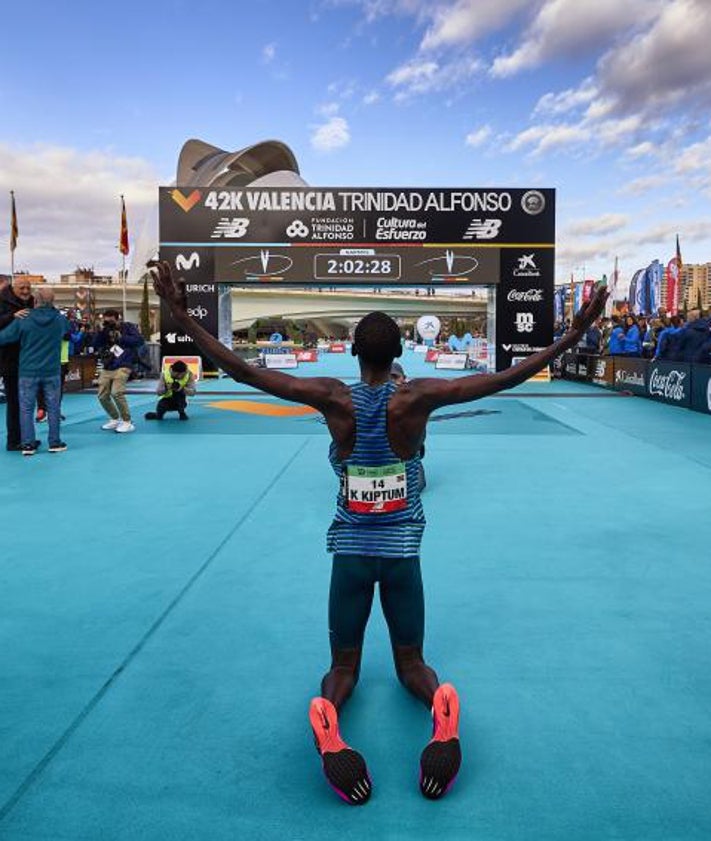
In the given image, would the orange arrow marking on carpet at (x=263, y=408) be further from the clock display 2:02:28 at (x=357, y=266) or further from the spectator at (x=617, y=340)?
the spectator at (x=617, y=340)

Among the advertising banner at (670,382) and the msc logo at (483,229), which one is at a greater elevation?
the msc logo at (483,229)

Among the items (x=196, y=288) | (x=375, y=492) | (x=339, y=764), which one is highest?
(x=196, y=288)

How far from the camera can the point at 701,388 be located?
14617 mm

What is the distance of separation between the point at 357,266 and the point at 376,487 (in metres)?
19.5

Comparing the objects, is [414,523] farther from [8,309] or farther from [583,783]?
[8,309]

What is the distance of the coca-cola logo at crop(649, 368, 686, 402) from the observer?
15.6 metres

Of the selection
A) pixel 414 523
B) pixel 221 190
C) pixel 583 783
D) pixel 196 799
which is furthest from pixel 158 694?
pixel 221 190

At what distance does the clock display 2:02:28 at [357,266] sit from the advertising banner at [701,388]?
955cm

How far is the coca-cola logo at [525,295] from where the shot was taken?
859 inches

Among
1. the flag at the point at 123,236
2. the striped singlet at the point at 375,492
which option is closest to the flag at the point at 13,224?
the flag at the point at 123,236

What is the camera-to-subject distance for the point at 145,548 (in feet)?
18.0

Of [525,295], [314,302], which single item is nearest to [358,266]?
[525,295]

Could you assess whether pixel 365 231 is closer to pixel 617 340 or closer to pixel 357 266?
pixel 357 266

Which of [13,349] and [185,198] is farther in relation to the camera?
[185,198]
